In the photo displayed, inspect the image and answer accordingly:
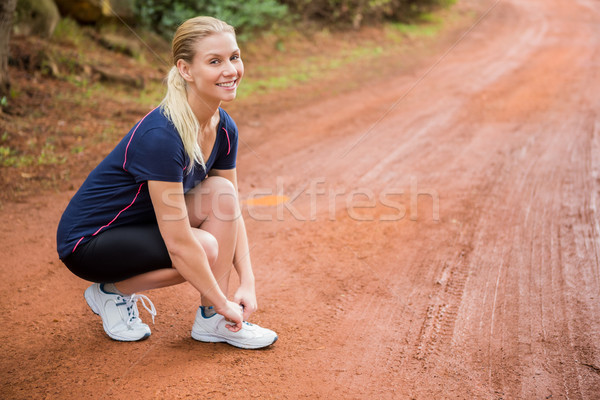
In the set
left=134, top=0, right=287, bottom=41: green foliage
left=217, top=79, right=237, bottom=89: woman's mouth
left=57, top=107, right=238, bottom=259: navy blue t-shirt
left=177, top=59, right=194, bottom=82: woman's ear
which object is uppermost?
left=134, top=0, right=287, bottom=41: green foliage

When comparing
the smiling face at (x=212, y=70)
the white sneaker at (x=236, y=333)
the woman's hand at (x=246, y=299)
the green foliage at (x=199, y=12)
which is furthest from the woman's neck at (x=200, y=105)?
the green foliage at (x=199, y=12)

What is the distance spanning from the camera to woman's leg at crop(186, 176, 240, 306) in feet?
8.14

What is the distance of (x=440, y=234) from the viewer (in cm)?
385

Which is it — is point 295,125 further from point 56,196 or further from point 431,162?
point 56,196

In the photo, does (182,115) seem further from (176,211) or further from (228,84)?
(176,211)

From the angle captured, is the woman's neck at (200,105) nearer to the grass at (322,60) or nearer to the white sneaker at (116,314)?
the white sneaker at (116,314)

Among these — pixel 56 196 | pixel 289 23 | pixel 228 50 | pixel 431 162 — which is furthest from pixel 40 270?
pixel 289 23

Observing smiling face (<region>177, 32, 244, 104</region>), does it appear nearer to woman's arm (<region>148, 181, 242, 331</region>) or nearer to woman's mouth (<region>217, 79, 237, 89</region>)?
woman's mouth (<region>217, 79, 237, 89</region>)

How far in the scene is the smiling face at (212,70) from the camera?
229 cm

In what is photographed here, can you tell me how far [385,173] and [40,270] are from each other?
2.98 meters

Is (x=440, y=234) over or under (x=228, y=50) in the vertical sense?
under

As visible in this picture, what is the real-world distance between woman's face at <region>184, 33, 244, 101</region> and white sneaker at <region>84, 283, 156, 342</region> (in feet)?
3.39

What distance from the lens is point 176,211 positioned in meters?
2.19

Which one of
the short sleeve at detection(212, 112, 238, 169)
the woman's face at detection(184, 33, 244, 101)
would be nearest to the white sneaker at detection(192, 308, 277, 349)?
the short sleeve at detection(212, 112, 238, 169)
